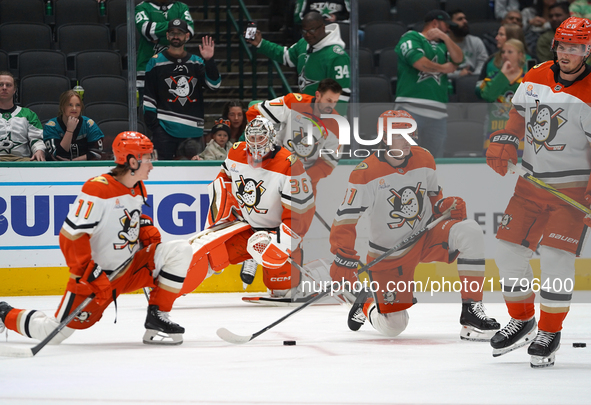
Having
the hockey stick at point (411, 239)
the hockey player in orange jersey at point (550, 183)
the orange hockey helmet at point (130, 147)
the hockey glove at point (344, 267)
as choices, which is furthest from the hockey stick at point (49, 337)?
the hockey player in orange jersey at point (550, 183)

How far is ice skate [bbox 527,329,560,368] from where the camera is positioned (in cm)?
318

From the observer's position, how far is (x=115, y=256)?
12.2 ft

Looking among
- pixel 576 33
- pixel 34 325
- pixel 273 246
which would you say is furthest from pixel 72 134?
pixel 576 33

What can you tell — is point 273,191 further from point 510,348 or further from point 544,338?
point 544,338

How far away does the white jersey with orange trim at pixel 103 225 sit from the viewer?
3.59m

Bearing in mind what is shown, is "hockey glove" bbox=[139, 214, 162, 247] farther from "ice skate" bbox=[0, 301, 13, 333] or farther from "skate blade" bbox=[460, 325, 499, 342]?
"skate blade" bbox=[460, 325, 499, 342]

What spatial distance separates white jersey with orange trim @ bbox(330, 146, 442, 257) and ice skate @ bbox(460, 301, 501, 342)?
44 centimetres

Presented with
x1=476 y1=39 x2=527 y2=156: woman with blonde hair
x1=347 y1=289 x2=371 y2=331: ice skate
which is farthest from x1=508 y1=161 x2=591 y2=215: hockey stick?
x1=476 y1=39 x2=527 y2=156: woman with blonde hair

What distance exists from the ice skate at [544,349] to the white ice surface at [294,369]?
0.15 feet

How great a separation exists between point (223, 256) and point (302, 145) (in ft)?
3.57

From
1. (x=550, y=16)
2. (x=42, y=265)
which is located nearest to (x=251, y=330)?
(x=42, y=265)

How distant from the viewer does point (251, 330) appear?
429 cm

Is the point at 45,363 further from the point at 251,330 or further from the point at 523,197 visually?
the point at 523,197

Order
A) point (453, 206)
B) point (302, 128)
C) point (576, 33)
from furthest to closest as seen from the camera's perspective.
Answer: point (302, 128) < point (453, 206) < point (576, 33)
